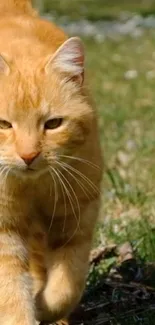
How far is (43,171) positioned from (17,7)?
921mm

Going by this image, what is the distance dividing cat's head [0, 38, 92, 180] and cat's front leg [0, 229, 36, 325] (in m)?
0.39

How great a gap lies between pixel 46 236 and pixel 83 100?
0.57 m

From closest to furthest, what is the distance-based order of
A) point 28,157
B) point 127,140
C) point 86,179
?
point 28,157 → point 86,179 → point 127,140

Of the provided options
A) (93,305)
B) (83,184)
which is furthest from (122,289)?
(83,184)

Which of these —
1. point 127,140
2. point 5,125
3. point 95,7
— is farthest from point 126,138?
point 95,7

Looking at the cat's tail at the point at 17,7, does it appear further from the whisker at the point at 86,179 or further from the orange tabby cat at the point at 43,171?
the whisker at the point at 86,179

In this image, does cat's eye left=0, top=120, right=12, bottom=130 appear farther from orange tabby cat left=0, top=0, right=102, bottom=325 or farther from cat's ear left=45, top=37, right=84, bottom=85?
cat's ear left=45, top=37, right=84, bottom=85

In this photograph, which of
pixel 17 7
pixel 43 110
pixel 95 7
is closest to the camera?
pixel 43 110

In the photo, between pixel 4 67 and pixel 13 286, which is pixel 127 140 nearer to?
pixel 13 286

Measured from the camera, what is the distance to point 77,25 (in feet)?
51.6

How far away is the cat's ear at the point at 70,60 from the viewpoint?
11.7ft

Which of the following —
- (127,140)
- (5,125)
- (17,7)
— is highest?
(17,7)

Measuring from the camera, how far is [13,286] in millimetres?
3779

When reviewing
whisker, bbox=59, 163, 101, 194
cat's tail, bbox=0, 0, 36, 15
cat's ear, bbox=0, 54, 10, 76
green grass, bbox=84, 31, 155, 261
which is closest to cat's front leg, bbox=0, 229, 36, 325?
whisker, bbox=59, 163, 101, 194
